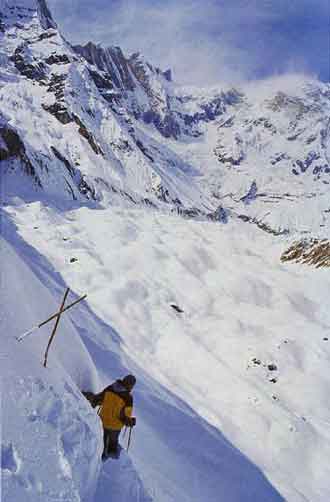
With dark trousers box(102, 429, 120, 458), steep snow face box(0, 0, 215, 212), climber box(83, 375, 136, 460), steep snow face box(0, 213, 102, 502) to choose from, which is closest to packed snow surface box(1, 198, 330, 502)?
steep snow face box(0, 213, 102, 502)

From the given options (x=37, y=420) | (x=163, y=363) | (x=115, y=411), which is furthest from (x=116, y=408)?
(x=163, y=363)

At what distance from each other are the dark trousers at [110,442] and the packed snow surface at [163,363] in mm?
173

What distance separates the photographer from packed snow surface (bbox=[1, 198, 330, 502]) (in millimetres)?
5254

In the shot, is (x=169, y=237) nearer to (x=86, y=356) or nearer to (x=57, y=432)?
(x=86, y=356)

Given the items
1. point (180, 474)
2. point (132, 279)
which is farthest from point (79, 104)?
point (180, 474)

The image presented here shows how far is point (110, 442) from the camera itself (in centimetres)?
657

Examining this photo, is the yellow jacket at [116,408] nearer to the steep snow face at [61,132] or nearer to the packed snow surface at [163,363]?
the packed snow surface at [163,363]

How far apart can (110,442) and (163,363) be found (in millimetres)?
10973

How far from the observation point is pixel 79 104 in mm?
85875

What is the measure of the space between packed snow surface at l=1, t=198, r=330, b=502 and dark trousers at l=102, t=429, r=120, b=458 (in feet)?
0.57

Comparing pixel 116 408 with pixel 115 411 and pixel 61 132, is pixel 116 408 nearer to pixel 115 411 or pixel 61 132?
pixel 115 411

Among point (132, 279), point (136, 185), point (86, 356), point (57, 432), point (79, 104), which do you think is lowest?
point (136, 185)

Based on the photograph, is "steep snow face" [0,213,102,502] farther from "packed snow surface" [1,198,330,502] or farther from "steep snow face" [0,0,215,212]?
"steep snow face" [0,0,215,212]

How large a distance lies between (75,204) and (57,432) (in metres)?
37.0
